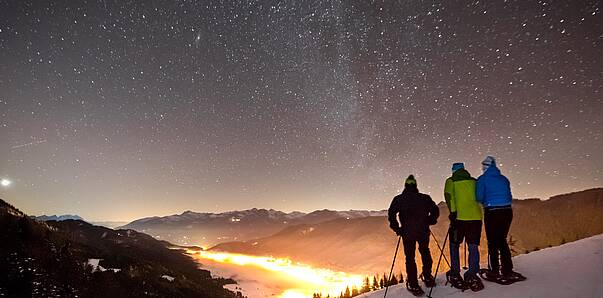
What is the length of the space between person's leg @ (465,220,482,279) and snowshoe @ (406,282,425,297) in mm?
980

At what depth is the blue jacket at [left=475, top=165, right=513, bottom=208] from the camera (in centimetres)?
655

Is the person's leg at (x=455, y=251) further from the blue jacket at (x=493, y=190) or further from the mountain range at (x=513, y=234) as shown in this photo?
the mountain range at (x=513, y=234)

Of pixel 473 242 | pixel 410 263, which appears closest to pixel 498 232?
pixel 473 242

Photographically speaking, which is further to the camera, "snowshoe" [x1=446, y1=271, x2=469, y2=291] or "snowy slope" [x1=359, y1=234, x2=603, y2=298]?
"snowshoe" [x1=446, y1=271, x2=469, y2=291]

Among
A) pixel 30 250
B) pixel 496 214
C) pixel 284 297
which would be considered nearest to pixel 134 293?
pixel 30 250

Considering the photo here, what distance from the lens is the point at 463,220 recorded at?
6738 mm

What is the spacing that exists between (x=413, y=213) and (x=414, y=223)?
22cm

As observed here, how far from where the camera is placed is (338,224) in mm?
147875

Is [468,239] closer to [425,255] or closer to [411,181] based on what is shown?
[425,255]

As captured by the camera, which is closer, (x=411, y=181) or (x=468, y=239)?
(x=468, y=239)

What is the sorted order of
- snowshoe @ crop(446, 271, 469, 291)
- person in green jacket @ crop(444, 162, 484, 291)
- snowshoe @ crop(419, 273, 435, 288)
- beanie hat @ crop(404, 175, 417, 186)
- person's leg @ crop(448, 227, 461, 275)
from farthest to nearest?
1. beanie hat @ crop(404, 175, 417, 186)
2. snowshoe @ crop(419, 273, 435, 288)
3. person's leg @ crop(448, 227, 461, 275)
4. person in green jacket @ crop(444, 162, 484, 291)
5. snowshoe @ crop(446, 271, 469, 291)

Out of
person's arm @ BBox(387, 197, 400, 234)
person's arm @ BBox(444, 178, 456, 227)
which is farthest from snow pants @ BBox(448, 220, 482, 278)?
person's arm @ BBox(387, 197, 400, 234)

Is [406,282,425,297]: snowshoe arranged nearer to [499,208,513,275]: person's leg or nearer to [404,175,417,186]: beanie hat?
[499,208,513,275]: person's leg

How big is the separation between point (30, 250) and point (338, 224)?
140 metres
